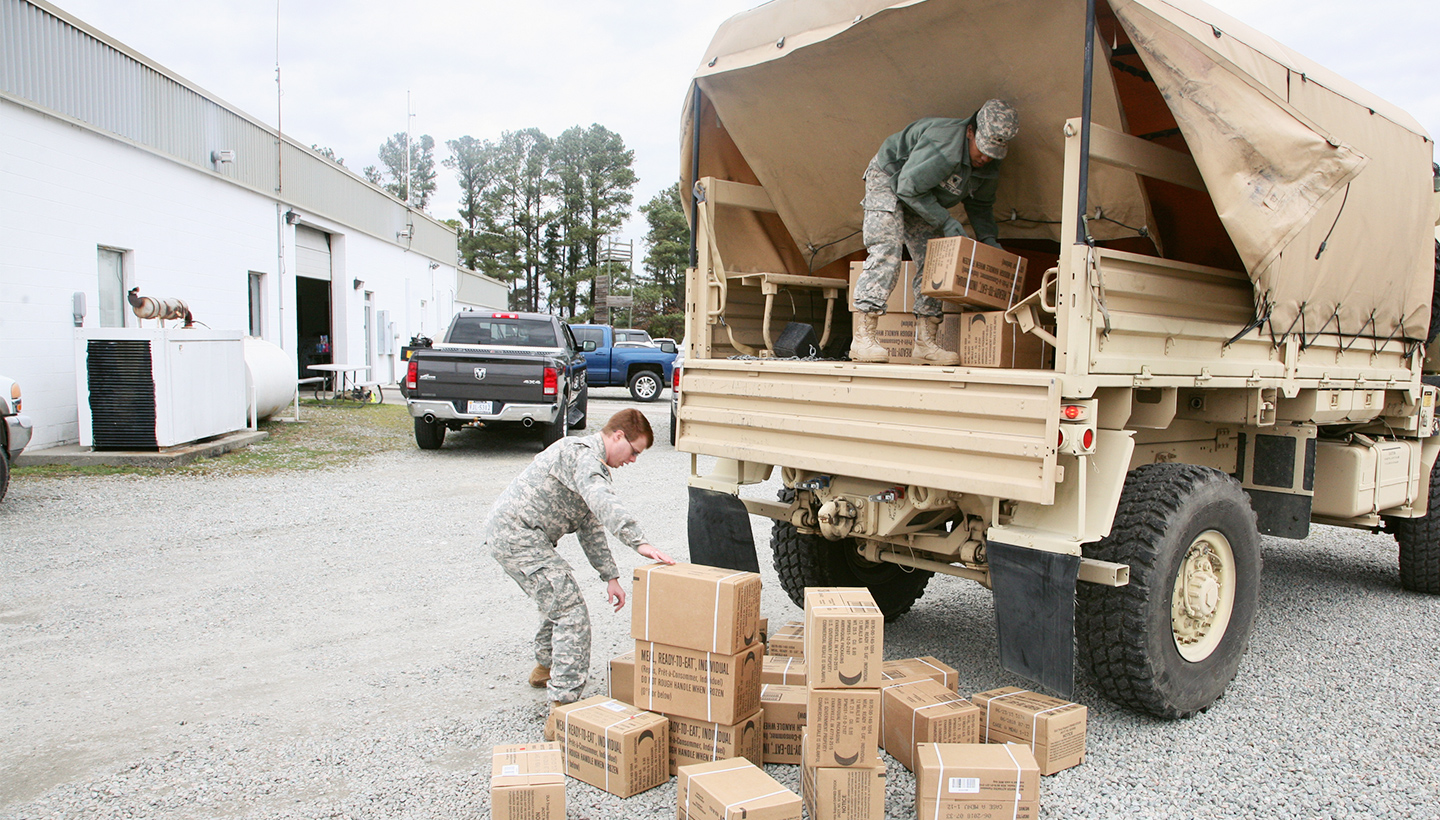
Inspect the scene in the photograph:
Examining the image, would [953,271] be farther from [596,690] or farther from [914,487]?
[596,690]

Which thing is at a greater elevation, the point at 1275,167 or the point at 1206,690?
the point at 1275,167

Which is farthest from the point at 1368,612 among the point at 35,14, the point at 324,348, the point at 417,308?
the point at 417,308

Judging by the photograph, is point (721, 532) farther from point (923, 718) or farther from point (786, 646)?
point (923, 718)

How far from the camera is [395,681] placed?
4.03 m

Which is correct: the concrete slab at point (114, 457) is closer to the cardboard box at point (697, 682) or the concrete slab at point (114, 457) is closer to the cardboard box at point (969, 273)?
the cardboard box at point (697, 682)

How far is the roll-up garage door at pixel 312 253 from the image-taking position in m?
19.3

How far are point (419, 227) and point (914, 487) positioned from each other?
27494mm

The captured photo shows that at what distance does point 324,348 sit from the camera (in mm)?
22266

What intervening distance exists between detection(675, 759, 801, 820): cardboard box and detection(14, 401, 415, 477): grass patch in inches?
326

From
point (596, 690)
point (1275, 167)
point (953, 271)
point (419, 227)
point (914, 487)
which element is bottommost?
point (596, 690)

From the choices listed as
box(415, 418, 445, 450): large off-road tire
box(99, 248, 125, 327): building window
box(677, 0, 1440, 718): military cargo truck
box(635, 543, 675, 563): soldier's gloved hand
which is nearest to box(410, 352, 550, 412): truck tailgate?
box(415, 418, 445, 450): large off-road tire

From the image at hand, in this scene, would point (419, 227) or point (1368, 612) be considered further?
point (419, 227)

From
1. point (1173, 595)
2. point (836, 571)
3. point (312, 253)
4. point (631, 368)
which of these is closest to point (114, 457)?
point (836, 571)

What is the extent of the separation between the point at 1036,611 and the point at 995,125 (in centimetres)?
218
